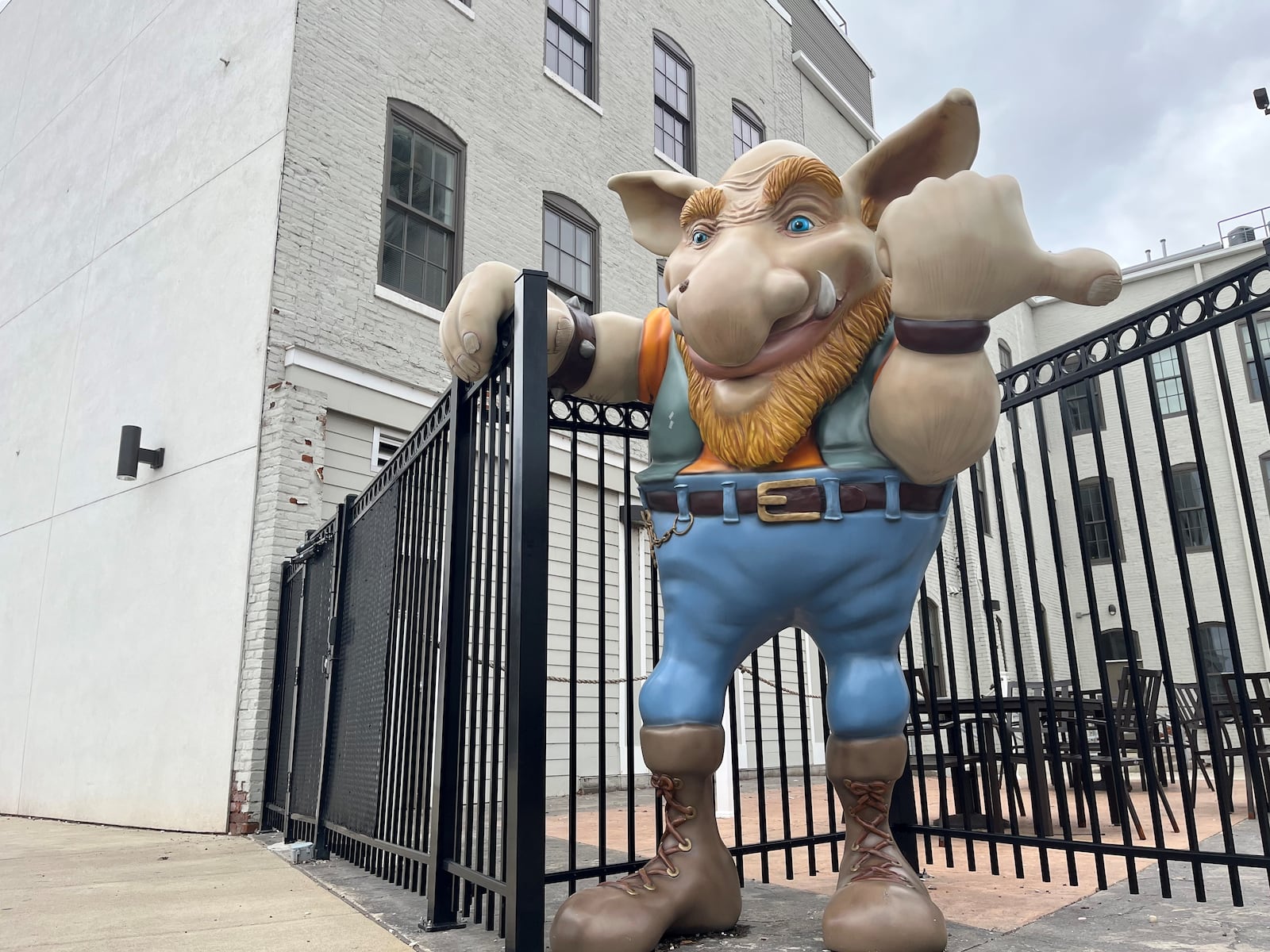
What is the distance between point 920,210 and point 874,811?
1.52 m

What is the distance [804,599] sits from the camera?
7.60 feet

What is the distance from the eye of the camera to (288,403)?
6.63 meters

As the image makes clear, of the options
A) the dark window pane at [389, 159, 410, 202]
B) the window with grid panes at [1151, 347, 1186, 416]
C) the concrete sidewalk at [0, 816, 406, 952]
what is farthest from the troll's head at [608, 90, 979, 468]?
the window with grid panes at [1151, 347, 1186, 416]

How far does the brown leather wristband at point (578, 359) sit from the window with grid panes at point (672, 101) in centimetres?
953

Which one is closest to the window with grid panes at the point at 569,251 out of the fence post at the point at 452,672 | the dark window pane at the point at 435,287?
the dark window pane at the point at 435,287

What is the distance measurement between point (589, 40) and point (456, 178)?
11.2 ft

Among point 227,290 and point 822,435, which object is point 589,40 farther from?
point 822,435

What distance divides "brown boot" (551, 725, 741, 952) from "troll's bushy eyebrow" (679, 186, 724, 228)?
55.5 inches

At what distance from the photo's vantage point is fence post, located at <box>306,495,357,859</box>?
4207 millimetres

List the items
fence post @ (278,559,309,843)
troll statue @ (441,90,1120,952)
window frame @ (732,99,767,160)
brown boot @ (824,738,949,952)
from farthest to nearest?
window frame @ (732,99,767,160), fence post @ (278,559,309,843), troll statue @ (441,90,1120,952), brown boot @ (824,738,949,952)

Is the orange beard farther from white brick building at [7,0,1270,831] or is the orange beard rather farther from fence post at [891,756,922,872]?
white brick building at [7,0,1270,831]

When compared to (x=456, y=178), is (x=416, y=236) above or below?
below

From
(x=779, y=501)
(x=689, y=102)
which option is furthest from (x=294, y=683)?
(x=689, y=102)

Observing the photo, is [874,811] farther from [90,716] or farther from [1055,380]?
[90,716]
